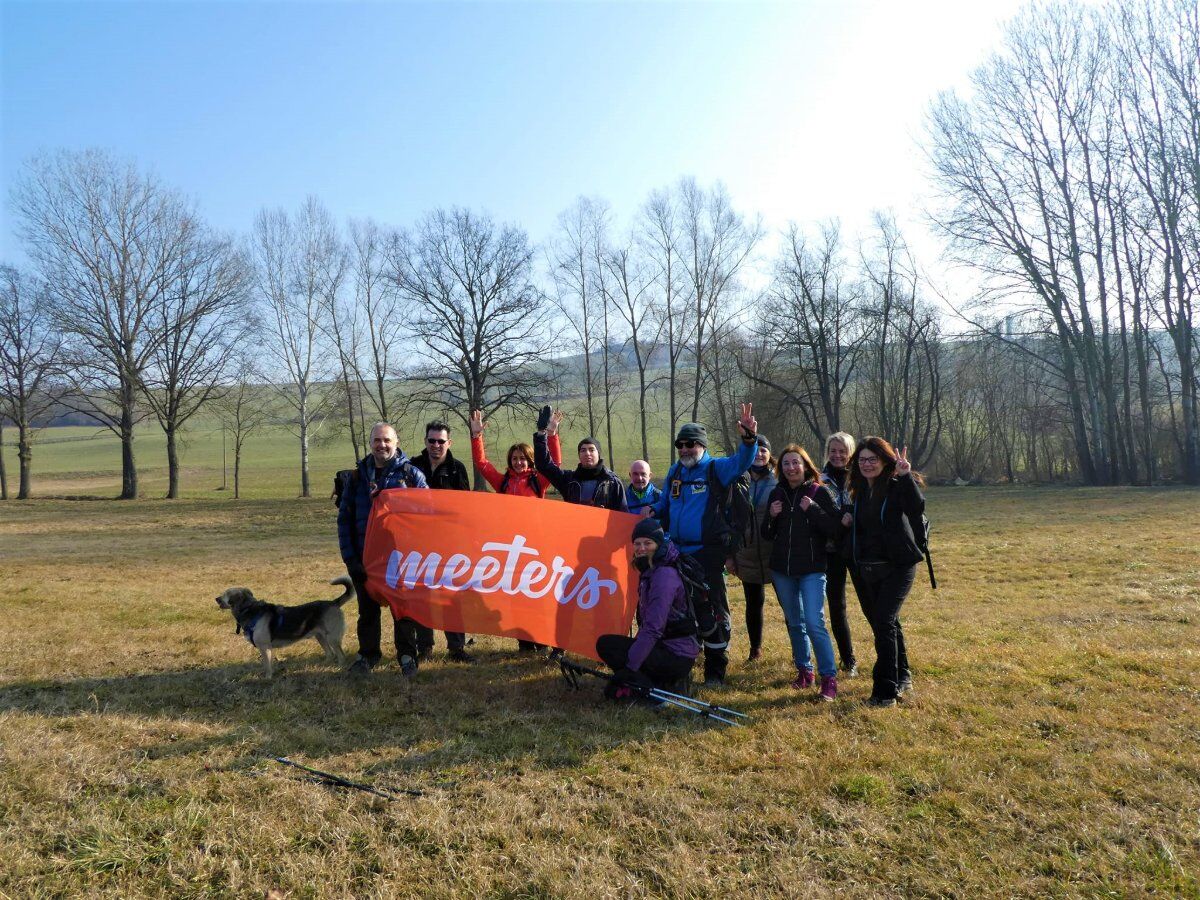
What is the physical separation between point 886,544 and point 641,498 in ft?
8.41

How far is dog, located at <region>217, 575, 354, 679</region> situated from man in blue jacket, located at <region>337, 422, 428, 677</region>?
244 mm

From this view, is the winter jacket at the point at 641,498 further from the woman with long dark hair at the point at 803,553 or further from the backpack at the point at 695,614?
the woman with long dark hair at the point at 803,553

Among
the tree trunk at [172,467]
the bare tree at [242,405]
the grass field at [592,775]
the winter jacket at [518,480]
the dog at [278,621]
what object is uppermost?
the bare tree at [242,405]

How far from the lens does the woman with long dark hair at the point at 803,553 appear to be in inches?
227

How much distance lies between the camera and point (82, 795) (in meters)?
3.94

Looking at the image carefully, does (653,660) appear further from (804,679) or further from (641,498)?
(641,498)

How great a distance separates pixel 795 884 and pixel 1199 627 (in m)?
7.35

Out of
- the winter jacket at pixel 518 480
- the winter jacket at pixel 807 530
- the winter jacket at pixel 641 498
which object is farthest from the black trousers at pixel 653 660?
the winter jacket at pixel 518 480

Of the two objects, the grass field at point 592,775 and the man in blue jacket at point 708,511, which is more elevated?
the man in blue jacket at point 708,511

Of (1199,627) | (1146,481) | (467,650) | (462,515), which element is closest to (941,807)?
(462,515)

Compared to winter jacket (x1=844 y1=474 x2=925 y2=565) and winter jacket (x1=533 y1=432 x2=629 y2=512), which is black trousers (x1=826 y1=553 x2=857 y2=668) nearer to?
winter jacket (x1=844 y1=474 x2=925 y2=565)

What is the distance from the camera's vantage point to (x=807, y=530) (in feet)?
19.1

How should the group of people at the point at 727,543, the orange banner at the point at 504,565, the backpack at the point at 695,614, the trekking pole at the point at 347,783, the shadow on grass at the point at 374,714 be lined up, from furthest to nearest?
the orange banner at the point at 504,565 < the backpack at the point at 695,614 < the group of people at the point at 727,543 < the shadow on grass at the point at 374,714 < the trekking pole at the point at 347,783

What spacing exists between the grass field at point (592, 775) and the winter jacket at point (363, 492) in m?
1.26
